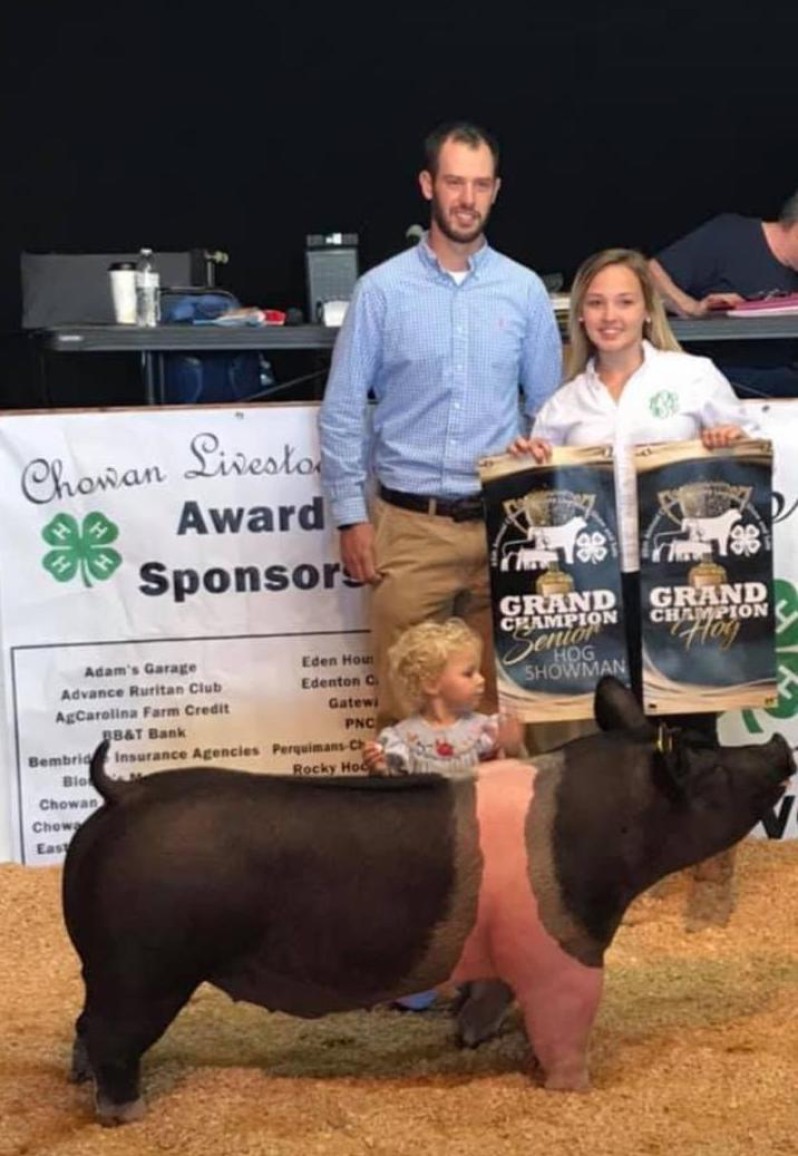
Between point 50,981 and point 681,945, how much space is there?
1426 millimetres

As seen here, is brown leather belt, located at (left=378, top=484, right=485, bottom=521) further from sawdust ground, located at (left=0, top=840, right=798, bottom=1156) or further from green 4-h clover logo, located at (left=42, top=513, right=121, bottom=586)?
sawdust ground, located at (left=0, top=840, right=798, bottom=1156)

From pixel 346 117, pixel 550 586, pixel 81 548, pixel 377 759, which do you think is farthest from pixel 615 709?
pixel 346 117

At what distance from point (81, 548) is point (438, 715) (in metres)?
1.50

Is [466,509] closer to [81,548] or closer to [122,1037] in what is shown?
[81,548]

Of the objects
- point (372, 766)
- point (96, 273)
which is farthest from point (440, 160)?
point (96, 273)

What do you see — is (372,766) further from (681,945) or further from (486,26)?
(486,26)

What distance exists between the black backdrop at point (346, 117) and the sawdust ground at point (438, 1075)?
4282 mm

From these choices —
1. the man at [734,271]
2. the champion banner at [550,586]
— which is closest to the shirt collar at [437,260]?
the champion banner at [550,586]

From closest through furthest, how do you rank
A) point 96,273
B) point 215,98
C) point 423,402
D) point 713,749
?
point 713,749, point 423,402, point 96,273, point 215,98

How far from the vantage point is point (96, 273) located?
707cm

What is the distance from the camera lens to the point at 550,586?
14.2ft

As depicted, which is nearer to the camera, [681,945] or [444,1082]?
[444,1082]

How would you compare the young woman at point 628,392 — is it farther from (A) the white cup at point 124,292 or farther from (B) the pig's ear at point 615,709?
(A) the white cup at point 124,292

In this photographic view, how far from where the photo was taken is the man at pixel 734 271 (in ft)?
19.5
